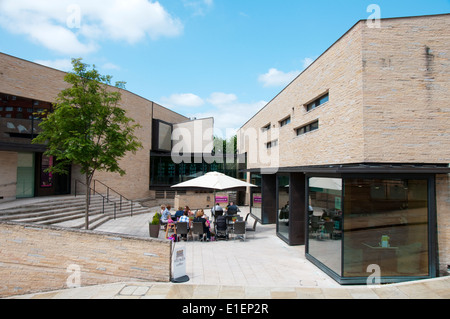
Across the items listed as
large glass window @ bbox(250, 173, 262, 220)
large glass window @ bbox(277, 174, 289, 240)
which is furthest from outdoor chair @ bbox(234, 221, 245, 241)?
large glass window @ bbox(250, 173, 262, 220)

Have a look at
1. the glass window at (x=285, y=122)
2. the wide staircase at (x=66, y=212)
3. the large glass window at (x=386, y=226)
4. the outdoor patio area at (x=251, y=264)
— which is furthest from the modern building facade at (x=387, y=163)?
the wide staircase at (x=66, y=212)

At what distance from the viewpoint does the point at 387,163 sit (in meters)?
8.06

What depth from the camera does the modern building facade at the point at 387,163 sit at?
750cm

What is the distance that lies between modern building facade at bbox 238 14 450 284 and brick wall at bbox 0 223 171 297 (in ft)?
15.6

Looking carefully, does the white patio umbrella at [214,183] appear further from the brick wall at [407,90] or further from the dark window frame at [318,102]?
the brick wall at [407,90]

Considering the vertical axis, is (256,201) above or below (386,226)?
below

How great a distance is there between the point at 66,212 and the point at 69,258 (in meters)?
6.62

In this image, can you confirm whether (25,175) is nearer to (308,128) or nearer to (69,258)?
(69,258)

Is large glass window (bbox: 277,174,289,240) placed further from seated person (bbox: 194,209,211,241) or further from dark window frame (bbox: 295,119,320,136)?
seated person (bbox: 194,209,211,241)

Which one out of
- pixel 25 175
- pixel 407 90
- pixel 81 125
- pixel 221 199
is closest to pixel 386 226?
pixel 407 90

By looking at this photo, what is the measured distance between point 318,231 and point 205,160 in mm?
19037

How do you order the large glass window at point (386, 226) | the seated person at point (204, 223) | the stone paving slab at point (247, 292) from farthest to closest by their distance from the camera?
the seated person at point (204, 223), the large glass window at point (386, 226), the stone paving slab at point (247, 292)

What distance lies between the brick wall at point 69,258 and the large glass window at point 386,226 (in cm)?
487

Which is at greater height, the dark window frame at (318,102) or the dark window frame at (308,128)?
the dark window frame at (318,102)
